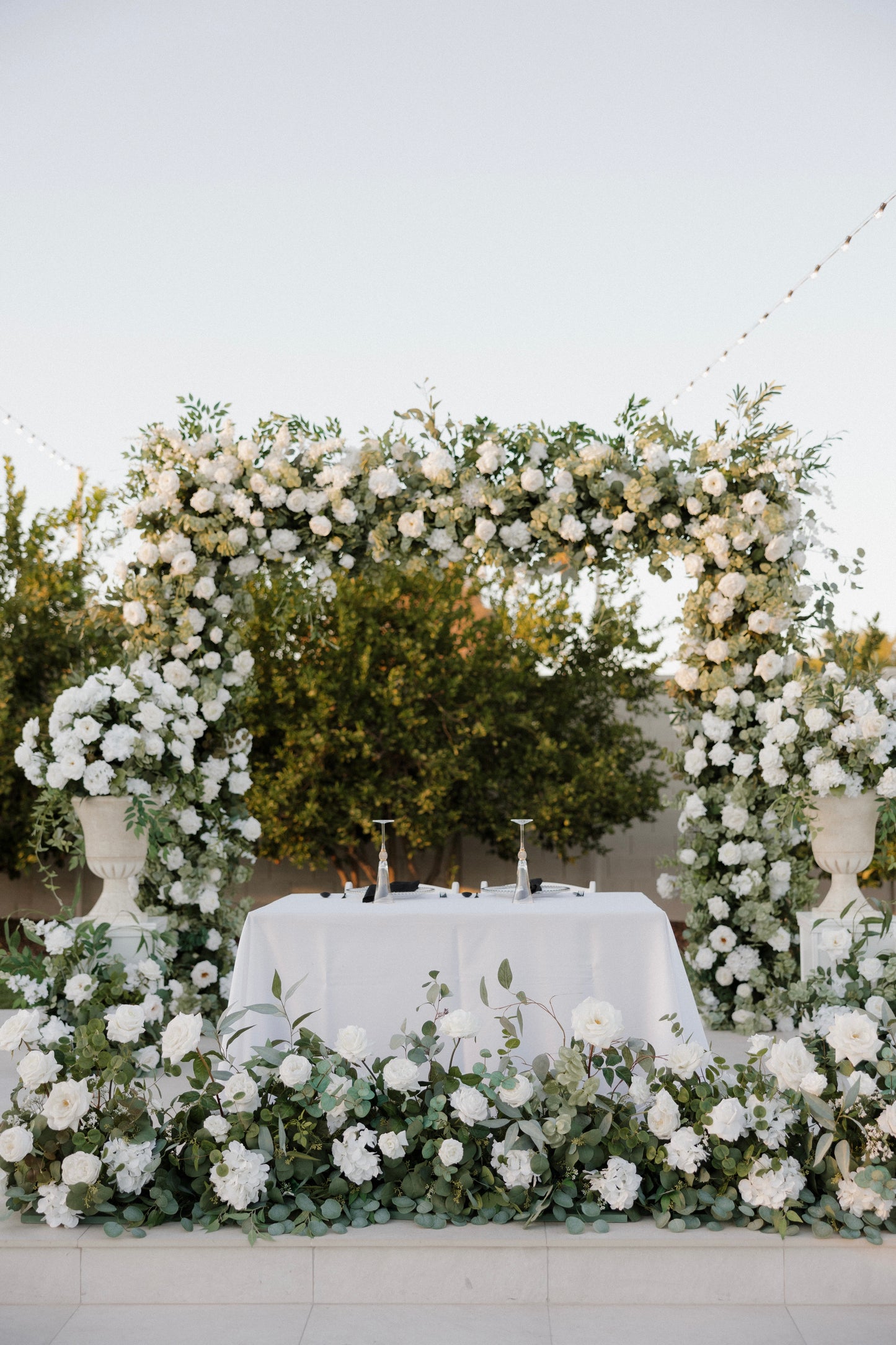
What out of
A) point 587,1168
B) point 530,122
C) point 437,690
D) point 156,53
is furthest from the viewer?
point 437,690

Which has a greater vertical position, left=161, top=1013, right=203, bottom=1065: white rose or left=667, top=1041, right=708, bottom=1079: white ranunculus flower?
left=161, top=1013, right=203, bottom=1065: white rose

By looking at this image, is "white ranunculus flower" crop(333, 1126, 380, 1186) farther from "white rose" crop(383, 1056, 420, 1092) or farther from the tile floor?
the tile floor

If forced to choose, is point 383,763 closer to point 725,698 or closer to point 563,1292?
point 725,698

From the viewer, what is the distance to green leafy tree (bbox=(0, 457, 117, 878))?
8836 millimetres

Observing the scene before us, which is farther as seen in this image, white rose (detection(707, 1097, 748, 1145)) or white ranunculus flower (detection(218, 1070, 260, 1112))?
white ranunculus flower (detection(218, 1070, 260, 1112))

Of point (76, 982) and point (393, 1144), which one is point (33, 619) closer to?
point (76, 982)

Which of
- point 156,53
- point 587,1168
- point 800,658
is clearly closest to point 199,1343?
point 587,1168

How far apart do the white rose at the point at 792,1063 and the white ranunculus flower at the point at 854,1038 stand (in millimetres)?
67

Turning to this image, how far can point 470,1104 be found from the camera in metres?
2.39

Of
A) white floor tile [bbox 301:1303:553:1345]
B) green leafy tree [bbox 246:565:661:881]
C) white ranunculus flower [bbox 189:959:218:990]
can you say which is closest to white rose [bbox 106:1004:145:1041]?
white floor tile [bbox 301:1303:553:1345]

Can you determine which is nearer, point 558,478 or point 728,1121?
point 728,1121

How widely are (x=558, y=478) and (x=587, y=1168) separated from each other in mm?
3333

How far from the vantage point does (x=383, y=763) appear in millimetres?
8906

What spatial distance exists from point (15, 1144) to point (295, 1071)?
2.11 feet
